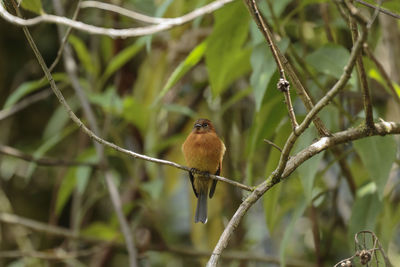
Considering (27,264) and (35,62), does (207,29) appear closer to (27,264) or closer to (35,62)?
(35,62)

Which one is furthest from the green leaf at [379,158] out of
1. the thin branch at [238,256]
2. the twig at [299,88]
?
the thin branch at [238,256]

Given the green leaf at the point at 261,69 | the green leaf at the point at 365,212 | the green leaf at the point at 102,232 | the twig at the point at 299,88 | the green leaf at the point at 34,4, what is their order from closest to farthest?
the twig at the point at 299,88 → the green leaf at the point at 34,4 → the green leaf at the point at 261,69 → the green leaf at the point at 365,212 → the green leaf at the point at 102,232

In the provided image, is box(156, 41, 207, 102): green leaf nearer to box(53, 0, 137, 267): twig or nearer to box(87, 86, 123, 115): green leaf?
box(87, 86, 123, 115): green leaf

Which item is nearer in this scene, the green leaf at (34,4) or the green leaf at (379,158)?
the green leaf at (34,4)

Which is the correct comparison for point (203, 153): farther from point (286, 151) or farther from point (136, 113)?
point (286, 151)

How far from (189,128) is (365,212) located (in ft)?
7.25

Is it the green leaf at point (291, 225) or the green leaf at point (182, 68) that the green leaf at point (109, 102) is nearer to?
the green leaf at point (182, 68)

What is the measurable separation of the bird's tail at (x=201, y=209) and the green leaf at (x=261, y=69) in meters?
1.10

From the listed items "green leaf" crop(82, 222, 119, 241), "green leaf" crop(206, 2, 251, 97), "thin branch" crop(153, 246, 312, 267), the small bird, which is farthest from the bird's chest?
"green leaf" crop(82, 222, 119, 241)

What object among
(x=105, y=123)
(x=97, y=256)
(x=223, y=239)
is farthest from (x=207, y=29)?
(x=223, y=239)

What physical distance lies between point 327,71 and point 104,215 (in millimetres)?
3510

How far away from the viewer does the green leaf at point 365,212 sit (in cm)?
254

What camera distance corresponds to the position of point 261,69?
7.82 feet

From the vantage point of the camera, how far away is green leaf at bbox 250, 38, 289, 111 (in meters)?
2.26
